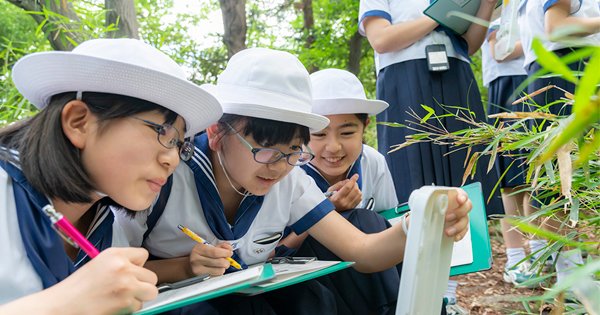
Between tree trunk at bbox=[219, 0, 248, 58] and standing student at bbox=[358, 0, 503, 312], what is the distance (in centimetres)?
231

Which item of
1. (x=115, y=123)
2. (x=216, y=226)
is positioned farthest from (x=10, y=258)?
(x=216, y=226)

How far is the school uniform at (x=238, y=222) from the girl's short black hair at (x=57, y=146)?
1.18 feet

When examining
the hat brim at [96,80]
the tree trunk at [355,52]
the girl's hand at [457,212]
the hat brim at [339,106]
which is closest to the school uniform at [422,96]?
the hat brim at [339,106]

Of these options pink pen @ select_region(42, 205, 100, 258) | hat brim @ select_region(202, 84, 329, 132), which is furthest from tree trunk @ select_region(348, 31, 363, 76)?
pink pen @ select_region(42, 205, 100, 258)

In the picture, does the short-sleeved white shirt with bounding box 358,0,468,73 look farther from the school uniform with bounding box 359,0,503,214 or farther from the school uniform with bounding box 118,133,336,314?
the school uniform with bounding box 118,133,336,314

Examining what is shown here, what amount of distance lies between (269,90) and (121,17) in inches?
67.6

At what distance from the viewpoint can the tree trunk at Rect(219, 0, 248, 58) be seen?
15.2 ft

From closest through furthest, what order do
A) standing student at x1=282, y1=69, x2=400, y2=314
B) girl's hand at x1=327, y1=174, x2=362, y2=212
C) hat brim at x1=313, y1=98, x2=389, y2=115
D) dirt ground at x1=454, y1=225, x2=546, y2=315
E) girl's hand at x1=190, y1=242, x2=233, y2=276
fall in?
girl's hand at x1=190, y1=242, x2=233, y2=276 → standing student at x1=282, y1=69, x2=400, y2=314 → girl's hand at x1=327, y1=174, x2=362, y2=212 → hat brim at x1=313, y1=98, x2=389, y2=115 → dirt ground at x1=454, y1=225, x2=546, y2=315

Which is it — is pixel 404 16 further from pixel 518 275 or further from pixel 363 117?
pixel 518 275

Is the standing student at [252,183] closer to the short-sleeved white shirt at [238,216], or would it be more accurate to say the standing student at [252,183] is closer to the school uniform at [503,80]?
the short-sleeved white shirt at [238,216]

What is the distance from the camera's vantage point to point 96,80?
1.20 metres

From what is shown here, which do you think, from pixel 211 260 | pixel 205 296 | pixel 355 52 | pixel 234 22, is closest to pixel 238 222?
pixel 211 260

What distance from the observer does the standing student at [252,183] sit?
156 cm

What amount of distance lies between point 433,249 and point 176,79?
2.04 feet
